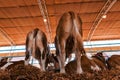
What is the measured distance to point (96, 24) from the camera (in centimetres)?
1312

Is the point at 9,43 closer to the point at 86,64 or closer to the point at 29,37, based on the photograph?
the point at 29,37

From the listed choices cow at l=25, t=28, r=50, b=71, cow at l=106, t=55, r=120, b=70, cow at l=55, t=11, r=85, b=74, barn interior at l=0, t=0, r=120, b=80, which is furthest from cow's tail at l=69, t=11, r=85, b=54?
barn interior at l=0, t=0, r=120, b=80

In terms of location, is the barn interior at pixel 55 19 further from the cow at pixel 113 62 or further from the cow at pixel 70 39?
the cow at pixel 70 39

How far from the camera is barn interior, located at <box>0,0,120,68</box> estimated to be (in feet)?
33.9

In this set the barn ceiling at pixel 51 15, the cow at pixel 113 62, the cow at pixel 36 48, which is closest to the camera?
the cow at pixel 36 48

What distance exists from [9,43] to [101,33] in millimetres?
8256

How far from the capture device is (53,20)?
1251 cm

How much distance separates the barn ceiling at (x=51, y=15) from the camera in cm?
1023

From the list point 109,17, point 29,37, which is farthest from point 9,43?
point 29,37

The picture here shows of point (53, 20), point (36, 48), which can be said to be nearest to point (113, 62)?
point (36, 48)

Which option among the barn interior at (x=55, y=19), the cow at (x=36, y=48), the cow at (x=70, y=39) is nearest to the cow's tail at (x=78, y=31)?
the cow at (x=70, y=39)

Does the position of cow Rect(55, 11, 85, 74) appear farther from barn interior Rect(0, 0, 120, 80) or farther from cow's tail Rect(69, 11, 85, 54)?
barn interior Rect(0, 0, 120, 80)

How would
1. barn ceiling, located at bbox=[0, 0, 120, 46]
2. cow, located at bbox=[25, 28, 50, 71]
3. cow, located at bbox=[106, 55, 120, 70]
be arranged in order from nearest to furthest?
1. cow, located at bbox=[25, 28, 50, 71]
2. cow, located at bbox=[106, 55, 120, 70]
3. barn ceiling, located at bbox=[0, 0, 120, 46]

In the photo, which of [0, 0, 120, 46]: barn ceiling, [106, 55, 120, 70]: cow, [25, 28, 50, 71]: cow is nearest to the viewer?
[25, 28, 50, 71]: cow
